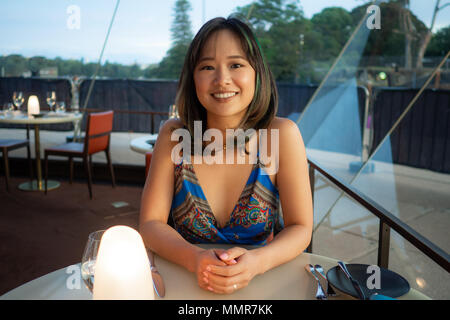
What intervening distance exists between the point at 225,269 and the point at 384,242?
61cm

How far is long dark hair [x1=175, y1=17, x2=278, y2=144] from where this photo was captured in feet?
4.00

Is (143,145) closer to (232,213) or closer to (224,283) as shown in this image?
(232,213)

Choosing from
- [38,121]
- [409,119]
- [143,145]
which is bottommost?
[143,145]

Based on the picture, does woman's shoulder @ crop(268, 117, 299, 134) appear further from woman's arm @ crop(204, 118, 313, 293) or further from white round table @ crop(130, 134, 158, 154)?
white round table @ crop(130, 134, 158, 154)

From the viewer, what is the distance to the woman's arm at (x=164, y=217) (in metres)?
0.90

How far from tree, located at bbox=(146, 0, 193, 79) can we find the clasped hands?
18.1ft

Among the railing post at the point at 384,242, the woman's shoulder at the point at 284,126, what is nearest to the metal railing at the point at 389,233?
the railing post at the point at 384,242

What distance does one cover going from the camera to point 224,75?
1.17m

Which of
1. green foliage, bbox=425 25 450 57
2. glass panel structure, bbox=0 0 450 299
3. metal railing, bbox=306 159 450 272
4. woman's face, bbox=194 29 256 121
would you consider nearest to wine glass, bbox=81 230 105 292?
woman's face, bbox=194 29 256 121

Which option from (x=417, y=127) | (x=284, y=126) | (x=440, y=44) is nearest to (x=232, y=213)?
A: (x=284, y=126)

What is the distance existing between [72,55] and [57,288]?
6.12 metres

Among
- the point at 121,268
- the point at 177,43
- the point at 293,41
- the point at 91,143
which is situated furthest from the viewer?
the point at 177,43

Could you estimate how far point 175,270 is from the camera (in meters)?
0.91

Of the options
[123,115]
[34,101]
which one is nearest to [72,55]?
[123,115]
